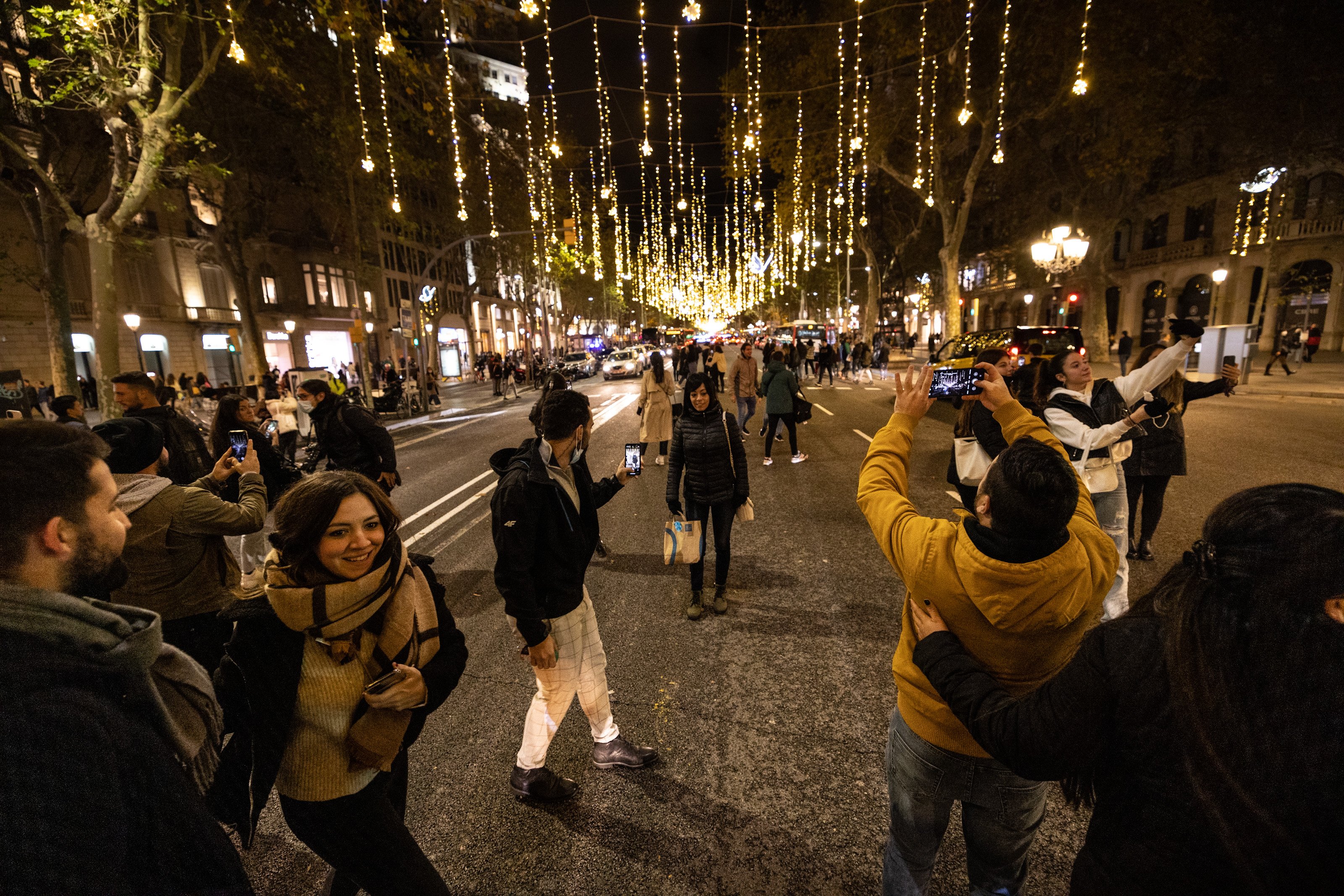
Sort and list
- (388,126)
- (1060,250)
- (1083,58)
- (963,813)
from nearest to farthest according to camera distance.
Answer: (963,813), (1083,58), (388,126), (1060,250)

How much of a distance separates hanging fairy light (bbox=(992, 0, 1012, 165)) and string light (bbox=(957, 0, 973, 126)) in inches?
32.5

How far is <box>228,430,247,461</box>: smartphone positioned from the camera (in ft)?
9.29

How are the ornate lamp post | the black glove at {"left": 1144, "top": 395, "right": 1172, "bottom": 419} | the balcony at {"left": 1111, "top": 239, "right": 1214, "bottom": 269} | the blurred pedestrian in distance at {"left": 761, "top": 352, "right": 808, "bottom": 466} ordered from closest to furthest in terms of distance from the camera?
the black glove at {"left": 1144, "top": 395, "right": 1172, "bottom": 419} < the blurred pedestrian in distance at {"left": 761, "top": 352, "right": 808, "bottom": 466} < the ornate lamp post < the balcony at {"left": 1111, "top": 239, "right": 1214, "bottom": 269}

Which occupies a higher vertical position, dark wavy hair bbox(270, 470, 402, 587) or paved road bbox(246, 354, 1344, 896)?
dark wavy hair bbox(270, 470, 402, 587)

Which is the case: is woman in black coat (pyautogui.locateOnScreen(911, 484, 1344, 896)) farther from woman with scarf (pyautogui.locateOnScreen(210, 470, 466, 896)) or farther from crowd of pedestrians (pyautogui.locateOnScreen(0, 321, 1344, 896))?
woman with scarf (pyautogui.locateOnScreen(210, 470, 466, 896))

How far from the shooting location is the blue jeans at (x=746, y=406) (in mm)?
11148

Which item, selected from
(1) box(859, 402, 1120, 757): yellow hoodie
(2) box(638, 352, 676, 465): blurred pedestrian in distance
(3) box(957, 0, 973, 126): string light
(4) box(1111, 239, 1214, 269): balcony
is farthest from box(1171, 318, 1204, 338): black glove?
(4) box(1111, 239, 1214, 269): balcony

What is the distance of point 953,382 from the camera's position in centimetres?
279

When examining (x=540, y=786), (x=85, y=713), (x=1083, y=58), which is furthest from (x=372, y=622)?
(x=1083, y=58)

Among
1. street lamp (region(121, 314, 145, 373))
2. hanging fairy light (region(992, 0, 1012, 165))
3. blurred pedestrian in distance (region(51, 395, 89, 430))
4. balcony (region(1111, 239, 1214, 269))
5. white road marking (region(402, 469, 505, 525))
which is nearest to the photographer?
blurred pedestrian in distance (region(51, 395, 89, 430))

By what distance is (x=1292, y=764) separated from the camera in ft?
2.67

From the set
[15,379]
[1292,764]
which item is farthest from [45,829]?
[15,379]

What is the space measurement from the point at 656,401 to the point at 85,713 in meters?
7.71

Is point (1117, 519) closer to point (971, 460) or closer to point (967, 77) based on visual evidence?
point (971, 460)
